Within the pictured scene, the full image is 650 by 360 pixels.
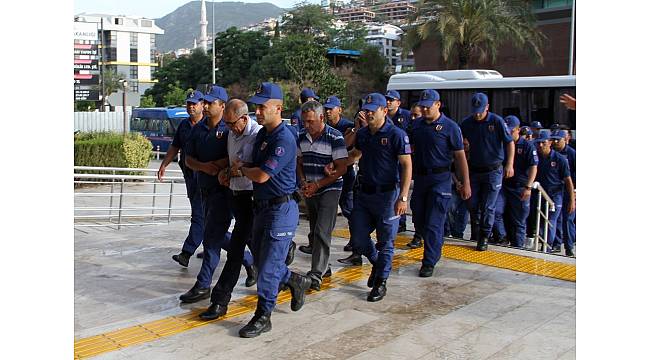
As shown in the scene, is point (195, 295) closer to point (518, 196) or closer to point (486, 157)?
point (486, 157)

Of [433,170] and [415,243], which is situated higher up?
[433,170]

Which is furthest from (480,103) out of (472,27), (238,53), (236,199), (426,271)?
(238,53)

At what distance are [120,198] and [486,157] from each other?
5810mm

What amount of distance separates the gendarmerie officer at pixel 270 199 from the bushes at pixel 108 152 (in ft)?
50.1

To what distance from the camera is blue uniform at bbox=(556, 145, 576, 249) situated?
388 inches

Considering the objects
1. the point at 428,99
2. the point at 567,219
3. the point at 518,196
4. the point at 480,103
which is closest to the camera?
the point at 428,99

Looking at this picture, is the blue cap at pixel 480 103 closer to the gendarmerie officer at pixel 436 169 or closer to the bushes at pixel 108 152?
the gendarmerie officer at pixel 436 169

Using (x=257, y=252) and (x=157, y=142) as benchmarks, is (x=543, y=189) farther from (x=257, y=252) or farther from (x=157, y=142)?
(x=157, y=142)

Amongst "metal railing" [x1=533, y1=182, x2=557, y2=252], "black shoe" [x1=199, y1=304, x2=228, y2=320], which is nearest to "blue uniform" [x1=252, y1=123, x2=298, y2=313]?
"black shoe" [x1=199, y1=304, x2=228, y2=320]

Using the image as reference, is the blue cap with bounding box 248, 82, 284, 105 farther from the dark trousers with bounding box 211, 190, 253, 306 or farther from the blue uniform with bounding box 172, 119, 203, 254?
the blue uniform with bounding box 172, 119, 203, 254

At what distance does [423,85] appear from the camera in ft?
64.5

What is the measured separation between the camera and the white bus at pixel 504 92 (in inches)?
659

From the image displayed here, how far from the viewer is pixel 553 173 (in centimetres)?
954

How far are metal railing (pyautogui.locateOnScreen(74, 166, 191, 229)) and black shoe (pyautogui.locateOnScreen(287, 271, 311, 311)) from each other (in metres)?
3.90
